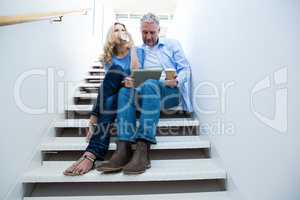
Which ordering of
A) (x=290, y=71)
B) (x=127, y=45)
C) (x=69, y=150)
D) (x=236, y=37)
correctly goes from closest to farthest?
(x=290, y=71) < (x=236, y=37) < (x=69, y=150) < (x=127, y=45)

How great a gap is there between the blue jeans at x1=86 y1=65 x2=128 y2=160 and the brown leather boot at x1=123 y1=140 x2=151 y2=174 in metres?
0.19

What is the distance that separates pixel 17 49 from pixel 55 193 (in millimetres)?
732

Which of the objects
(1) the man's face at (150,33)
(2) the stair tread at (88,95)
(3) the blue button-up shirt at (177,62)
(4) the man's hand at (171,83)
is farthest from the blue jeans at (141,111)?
(2) the stair tread at (88,95)

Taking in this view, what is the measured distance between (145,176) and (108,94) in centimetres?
51

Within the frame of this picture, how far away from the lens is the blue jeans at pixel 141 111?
1396mm

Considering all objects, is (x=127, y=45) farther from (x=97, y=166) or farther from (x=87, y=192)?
(x=87, y=192)

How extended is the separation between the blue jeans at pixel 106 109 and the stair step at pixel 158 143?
0.40 ft

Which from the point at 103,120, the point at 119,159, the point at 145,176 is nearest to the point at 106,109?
the point at 103,120

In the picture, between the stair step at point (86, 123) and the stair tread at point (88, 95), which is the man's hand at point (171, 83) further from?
→ the stair tread at point (88, 95)

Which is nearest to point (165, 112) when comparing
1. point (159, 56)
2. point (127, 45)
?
point (159, 56)

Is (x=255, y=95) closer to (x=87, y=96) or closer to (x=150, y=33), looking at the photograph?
(x=150, y=33)

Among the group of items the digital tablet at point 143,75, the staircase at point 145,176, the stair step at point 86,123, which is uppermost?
the digital tablet at point 143,75

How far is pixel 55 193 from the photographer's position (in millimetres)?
1335

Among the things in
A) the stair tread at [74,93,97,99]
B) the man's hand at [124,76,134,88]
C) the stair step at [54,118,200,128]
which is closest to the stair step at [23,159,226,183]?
the stair step at [54,118,200,128]
